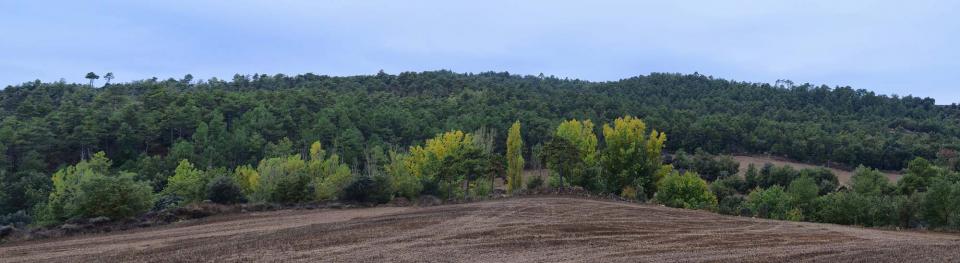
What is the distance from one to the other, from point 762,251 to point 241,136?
237 ft

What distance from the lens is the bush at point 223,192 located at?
38.5 metres

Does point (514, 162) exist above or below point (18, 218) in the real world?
above

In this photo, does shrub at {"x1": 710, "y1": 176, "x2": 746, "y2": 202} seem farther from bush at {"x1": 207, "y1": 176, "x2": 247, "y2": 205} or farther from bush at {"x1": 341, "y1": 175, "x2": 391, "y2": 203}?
bush at {"x1": 207, "y1": 176, "x2": 247, "y2": 205}

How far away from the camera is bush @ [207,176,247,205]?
3850 cm

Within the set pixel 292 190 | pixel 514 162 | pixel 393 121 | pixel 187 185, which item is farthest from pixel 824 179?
pixel 187 185

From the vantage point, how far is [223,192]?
127 feet

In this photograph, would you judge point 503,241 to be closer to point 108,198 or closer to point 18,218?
point 108,198

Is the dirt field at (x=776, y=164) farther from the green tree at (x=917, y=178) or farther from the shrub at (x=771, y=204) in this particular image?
the shrub at (x=771, y=204)

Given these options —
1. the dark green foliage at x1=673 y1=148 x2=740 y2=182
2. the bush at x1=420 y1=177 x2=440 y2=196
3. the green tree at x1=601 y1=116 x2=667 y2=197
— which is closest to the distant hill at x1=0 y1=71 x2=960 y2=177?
the dark green foliage at x1=673 y1=148 x2=740 y2=182

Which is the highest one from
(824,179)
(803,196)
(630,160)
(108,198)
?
(630,160)

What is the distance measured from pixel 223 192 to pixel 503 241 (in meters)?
23.7

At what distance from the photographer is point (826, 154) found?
92.5 meters

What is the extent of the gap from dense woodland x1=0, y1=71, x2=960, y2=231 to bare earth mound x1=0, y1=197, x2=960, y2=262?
10.2 metres

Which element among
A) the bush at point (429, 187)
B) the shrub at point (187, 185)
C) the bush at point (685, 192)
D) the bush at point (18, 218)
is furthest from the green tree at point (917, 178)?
the bush at point (18, 218)
